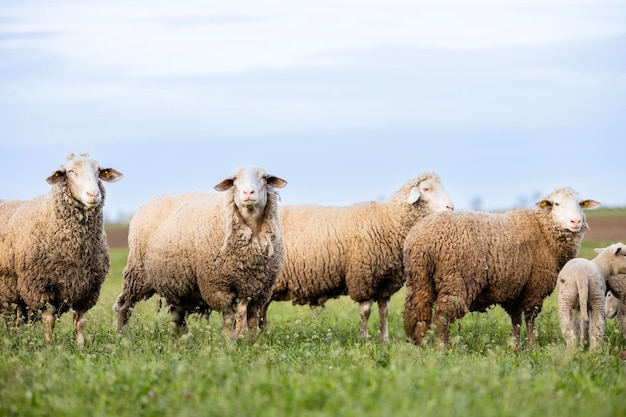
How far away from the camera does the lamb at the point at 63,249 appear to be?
1098 centimetres

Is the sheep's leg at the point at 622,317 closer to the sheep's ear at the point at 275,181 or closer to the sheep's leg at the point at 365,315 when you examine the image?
the sheep's leg at the point at 365,315

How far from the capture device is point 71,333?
12164mm

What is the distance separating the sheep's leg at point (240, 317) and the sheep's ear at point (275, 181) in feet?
5.17

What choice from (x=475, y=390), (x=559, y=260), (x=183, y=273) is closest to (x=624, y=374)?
(x=475, y=390)

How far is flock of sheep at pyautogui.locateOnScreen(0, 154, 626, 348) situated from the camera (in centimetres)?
1101

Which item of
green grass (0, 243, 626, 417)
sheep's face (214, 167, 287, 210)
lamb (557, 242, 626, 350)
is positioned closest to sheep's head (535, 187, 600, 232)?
lamb (557, 242, 626, 350)

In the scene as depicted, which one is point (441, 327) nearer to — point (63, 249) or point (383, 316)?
point (383, 316)

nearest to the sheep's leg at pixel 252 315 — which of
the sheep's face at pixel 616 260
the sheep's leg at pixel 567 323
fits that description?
the sheep's leg at pixel 567 323

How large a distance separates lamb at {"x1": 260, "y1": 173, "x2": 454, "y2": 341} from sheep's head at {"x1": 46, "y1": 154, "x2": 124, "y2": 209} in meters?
3.99

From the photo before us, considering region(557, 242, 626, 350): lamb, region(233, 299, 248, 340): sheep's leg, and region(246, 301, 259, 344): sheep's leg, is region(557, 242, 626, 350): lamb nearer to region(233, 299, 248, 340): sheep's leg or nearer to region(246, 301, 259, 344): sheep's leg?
region(246, 301, 259, 344): sheep's leg

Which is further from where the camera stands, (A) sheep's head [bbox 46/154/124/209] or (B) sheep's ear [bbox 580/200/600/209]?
(B) sheep's ear [bbox 580/200/600/209]

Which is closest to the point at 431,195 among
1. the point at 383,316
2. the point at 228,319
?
the point at 383,316

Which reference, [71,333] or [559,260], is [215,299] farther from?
[559,260]

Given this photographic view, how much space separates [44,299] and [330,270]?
4742 millimetres
